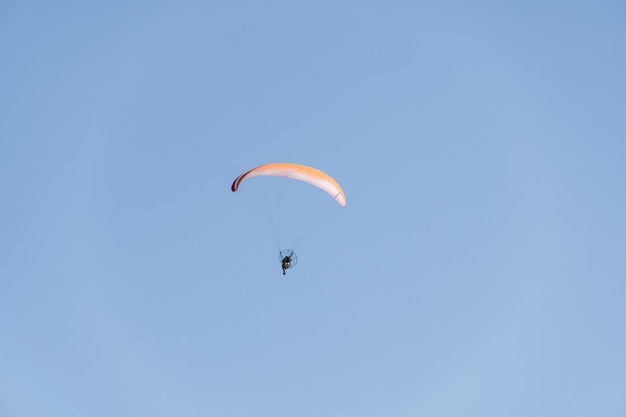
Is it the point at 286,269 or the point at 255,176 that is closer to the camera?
the point at 255,176

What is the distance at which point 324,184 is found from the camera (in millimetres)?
21609

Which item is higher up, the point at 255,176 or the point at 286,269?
the point at 255,176

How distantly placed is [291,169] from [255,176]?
1890mm

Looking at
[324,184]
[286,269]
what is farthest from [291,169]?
[286,269]

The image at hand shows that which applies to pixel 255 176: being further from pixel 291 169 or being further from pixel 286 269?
pixel 286 269

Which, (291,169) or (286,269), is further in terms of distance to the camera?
(286,269)

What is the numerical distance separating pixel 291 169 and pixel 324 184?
70.7 inches

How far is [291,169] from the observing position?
2130 cm

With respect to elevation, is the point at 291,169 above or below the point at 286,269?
above

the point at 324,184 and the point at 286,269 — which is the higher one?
the point at 324,184

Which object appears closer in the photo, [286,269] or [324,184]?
[324,184]

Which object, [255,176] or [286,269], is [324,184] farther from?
[286,269]

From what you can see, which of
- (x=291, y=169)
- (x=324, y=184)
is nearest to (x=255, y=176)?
(x=291, y=169)

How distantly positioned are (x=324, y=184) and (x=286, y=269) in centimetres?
563
